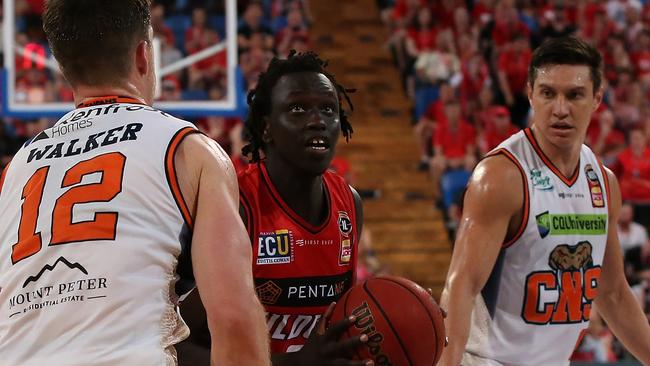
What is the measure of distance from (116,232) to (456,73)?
1050cm

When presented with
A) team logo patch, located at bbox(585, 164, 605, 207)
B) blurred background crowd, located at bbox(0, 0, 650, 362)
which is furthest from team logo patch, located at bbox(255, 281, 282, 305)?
blurred background crowd, located at bbox(0, 0, 650, 362)

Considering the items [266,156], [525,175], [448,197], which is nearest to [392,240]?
[448,197]

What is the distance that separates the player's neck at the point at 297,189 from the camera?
3803mm

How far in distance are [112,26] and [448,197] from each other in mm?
8527

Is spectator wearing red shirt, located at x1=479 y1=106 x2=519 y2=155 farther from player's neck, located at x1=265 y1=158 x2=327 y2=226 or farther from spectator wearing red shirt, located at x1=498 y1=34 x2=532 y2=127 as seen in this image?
player's neck, located at x1=265 y1=158 x2=327 y2=226

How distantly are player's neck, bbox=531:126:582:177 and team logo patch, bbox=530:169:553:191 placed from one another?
118 millimetres

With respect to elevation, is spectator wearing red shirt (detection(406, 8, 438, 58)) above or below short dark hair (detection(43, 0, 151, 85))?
above

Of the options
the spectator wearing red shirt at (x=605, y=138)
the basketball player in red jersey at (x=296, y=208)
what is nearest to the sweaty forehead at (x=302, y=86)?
the basketball player in red jersey at (x=296, y=208)

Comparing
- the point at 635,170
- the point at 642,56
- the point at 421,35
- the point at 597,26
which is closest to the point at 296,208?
the point at 635,170

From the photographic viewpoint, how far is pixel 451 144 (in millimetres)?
11445

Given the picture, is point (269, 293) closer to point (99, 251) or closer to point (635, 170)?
point (99, 251)

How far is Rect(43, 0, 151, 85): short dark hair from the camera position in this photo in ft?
8.61

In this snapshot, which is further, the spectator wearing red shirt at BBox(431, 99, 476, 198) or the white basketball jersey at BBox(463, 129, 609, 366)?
the spectator wearing red shirt at BBox(431, 99, 476, 198)

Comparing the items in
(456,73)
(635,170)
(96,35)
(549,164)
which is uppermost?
(96,35)
